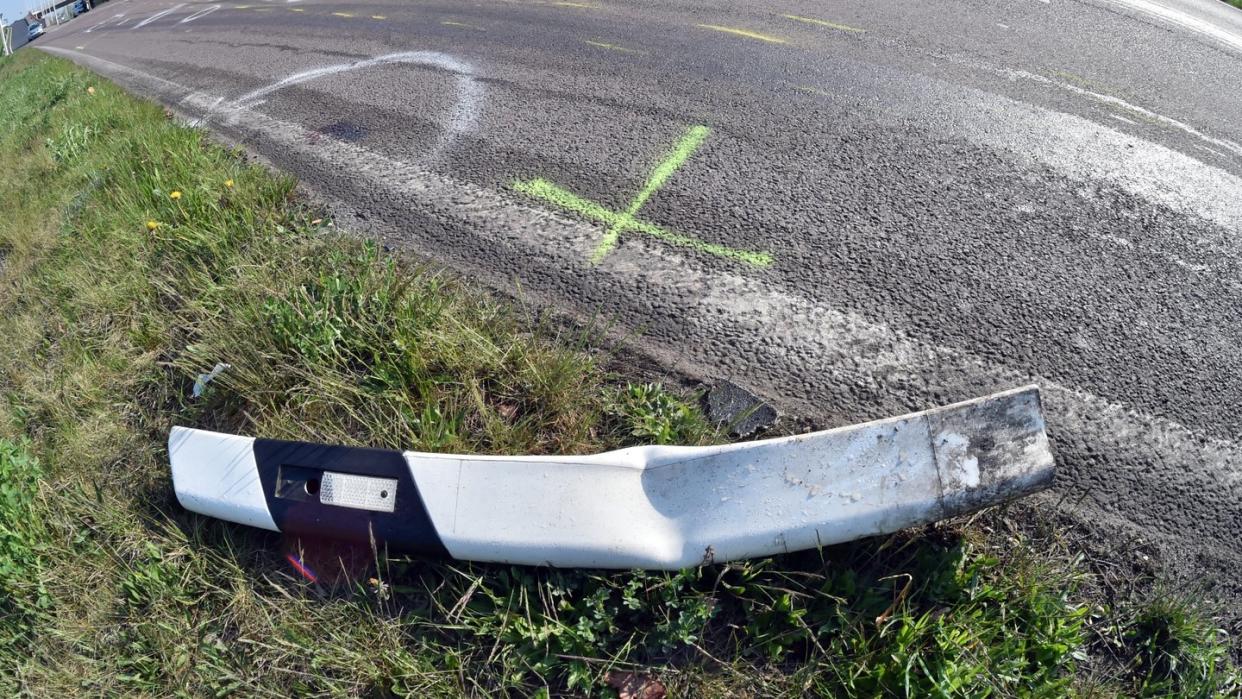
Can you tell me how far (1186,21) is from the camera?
6.81 metres

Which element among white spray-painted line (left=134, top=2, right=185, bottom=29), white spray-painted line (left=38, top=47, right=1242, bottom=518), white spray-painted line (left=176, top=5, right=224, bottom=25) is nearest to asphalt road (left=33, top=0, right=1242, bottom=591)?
white spray-painted line (left=38, top=47, right=1242, bottom=518)

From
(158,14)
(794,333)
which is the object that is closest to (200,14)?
(158,14)

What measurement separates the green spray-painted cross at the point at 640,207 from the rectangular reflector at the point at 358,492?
4.76ft

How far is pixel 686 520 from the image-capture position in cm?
209

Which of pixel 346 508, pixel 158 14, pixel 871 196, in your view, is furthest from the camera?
pixel 158 14

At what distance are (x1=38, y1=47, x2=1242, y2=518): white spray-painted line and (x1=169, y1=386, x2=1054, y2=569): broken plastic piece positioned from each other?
528 millimetres

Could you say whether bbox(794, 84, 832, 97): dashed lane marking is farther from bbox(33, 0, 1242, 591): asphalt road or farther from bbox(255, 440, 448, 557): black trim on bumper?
bbox(255, 440, 448, 557): black trim on bumper

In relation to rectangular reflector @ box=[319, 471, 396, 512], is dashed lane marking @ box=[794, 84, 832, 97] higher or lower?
higher

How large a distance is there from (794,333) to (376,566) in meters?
1.70

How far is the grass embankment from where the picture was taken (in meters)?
1.93

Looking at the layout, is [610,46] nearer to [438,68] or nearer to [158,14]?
[438,68]

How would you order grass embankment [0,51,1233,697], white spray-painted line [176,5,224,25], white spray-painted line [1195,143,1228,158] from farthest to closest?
white spray-painted line [176,5,224,25] → white spray-painted line [1195,143,1228,158] → grass embankment [0,51,1233,697]

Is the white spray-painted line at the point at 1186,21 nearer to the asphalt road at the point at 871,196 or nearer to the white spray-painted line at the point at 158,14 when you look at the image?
the asphalt road at the point at 871,196

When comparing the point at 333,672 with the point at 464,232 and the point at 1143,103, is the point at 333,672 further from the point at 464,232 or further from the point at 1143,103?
the point at 1143,103
